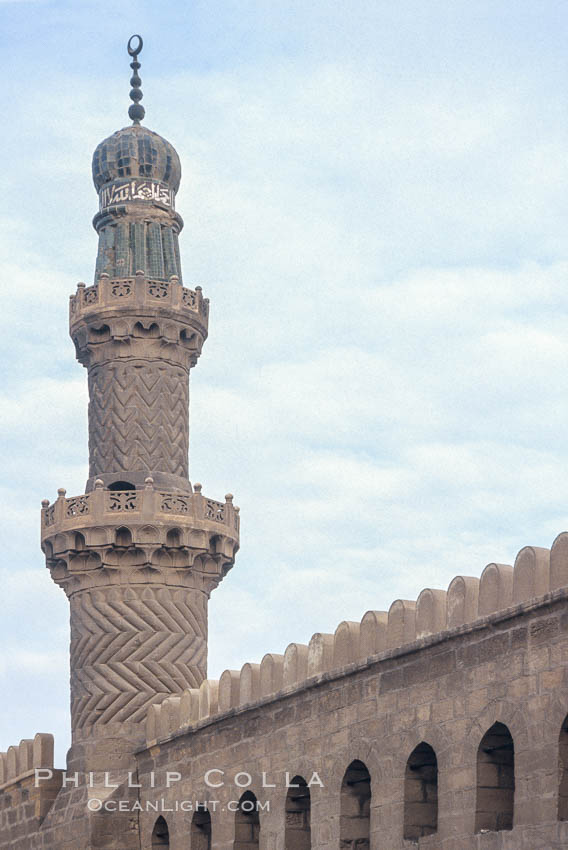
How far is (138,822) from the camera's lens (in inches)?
880

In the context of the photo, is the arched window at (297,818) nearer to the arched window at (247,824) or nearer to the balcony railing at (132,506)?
the arched window at (247,824)

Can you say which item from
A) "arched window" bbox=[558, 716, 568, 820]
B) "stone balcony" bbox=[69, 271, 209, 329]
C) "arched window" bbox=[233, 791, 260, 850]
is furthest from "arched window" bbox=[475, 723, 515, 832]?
"stone balcony" bbox=[69, 271, 209, 329]

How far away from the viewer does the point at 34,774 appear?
23.9 m

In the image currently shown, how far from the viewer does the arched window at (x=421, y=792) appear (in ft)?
54.0

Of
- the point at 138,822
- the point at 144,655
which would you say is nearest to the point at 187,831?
the point at 138,822

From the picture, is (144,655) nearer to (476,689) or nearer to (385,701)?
(385,701)

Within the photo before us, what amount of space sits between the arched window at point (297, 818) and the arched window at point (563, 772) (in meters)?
4.87

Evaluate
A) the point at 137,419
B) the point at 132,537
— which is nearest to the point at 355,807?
the point at 132,537

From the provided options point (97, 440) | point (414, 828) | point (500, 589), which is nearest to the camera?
point (500, 589)

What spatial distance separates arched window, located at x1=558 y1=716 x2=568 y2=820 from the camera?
14.1m

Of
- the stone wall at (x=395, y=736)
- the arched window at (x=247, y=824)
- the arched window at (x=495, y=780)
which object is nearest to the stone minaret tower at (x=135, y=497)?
the stone wall at (x=395, y=736)

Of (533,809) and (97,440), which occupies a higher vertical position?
(97,440)

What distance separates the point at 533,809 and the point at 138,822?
9.09 meters

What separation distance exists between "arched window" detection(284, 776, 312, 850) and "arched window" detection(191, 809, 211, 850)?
7.21 ft
